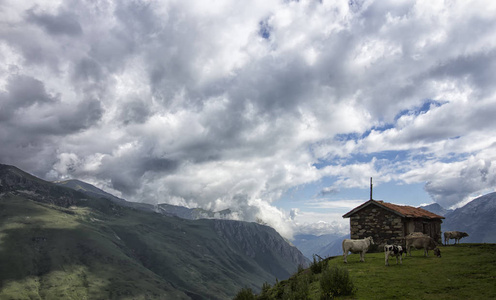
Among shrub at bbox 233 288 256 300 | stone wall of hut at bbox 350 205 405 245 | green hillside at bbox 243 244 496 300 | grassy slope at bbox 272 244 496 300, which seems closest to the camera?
grassy slope at bbox 272 244 496 300

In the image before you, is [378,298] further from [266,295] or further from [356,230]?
[356,230]

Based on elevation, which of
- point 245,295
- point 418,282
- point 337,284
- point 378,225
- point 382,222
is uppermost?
point 382,222

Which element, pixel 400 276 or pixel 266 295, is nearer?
pixel 400 276

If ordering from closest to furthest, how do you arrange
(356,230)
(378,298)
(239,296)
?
(378,298)
(239,296)
(356,230)

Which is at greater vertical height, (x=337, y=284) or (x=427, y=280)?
(x=427, y=280)

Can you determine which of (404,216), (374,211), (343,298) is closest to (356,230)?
(374,211)

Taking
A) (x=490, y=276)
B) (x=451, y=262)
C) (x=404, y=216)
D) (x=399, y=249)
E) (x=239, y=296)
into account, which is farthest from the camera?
(x=404, y=216)

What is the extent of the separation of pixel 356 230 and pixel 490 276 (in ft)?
83.8

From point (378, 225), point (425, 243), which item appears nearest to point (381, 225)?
point (378, 225)

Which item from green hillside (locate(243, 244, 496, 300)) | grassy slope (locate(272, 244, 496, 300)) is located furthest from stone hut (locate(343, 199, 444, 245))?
grassy slope (locate(272, 244, 496, 300))

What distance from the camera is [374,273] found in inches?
845

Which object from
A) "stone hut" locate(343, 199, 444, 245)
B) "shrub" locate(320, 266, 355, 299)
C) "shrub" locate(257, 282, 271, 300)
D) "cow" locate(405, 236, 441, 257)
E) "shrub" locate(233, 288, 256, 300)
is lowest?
"shrub" locate(257, 282, 271, 300)

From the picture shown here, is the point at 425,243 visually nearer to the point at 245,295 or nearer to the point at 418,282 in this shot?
the point at 418,282

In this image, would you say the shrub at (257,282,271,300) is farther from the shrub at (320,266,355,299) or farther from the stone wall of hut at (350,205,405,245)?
the stone wall of hut at (350,205,405,245)
